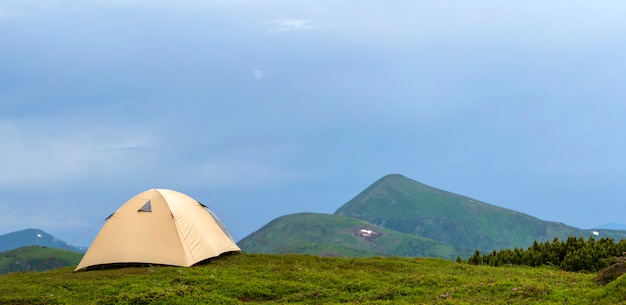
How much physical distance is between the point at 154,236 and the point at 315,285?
11.0 meters

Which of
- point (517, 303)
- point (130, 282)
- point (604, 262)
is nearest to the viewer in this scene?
point (517, 303)

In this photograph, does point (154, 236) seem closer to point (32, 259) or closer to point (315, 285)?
point (315, 285)

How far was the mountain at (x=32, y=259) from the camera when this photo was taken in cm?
18175

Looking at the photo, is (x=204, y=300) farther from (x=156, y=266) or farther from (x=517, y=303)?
(x=517, y=303)

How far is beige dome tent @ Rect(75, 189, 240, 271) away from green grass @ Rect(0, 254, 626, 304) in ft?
3.81

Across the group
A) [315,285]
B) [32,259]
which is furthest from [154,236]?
[32,259]

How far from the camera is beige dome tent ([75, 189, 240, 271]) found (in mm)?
29328

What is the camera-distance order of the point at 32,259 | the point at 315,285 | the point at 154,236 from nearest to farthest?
the point at 315,285 < the point at 154,236 < the point at 32,259

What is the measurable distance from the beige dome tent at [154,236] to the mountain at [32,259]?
163862 mm

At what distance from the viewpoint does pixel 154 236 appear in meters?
29.7

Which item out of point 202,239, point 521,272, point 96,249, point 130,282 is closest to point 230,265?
point 202,239

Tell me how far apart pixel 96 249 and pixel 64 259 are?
17319 cm

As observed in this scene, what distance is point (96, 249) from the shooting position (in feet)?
99.7

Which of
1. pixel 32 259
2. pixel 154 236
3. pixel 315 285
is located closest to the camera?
pixel 315 285
